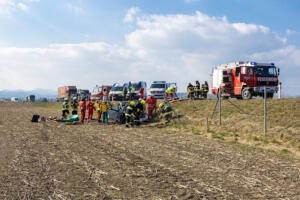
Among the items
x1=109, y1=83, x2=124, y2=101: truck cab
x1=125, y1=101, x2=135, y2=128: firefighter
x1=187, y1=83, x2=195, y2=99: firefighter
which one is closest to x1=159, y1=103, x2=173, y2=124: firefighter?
x1=125, y1=101, x2=135, y2=128: firefighter

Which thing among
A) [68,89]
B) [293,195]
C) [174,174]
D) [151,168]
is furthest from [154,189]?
[68,89]

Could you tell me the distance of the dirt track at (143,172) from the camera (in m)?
4.97

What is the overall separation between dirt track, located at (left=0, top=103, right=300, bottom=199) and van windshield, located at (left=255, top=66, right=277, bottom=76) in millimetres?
11589

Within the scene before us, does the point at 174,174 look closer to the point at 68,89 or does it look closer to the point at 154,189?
the point at 154,189

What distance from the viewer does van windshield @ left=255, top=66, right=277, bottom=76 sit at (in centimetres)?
1950

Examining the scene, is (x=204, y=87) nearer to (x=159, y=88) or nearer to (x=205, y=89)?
(x=205, y=89)

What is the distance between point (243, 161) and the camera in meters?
7.45

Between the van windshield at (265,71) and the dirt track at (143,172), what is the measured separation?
11.6m

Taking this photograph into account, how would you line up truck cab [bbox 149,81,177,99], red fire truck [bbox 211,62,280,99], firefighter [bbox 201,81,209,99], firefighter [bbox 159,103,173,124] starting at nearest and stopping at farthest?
1. firefighter [bbox 159,103,173,124]
2. red fire truck [bbox 211,62,280,99]
3. firefighter [bbox 201,81,209,99]
4. truck cab [bbox 149,81,177,99]

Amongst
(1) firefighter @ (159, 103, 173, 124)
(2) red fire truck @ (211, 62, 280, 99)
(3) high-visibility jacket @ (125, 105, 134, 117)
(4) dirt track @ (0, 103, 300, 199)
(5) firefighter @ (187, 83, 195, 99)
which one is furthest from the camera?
(5) firefighter @ (187, 83, 195, 99)

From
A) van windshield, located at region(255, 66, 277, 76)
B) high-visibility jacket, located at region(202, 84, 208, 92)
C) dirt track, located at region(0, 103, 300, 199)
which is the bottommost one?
dirt track, located at region(0, 103, 300, 199)

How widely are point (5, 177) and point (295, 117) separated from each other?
1150cm

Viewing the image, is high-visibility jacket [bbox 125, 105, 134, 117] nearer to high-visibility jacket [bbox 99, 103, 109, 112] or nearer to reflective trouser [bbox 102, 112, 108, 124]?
high-visibility jacket [bbox 99, 103, 109, 112]

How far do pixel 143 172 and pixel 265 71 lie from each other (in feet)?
53.5
